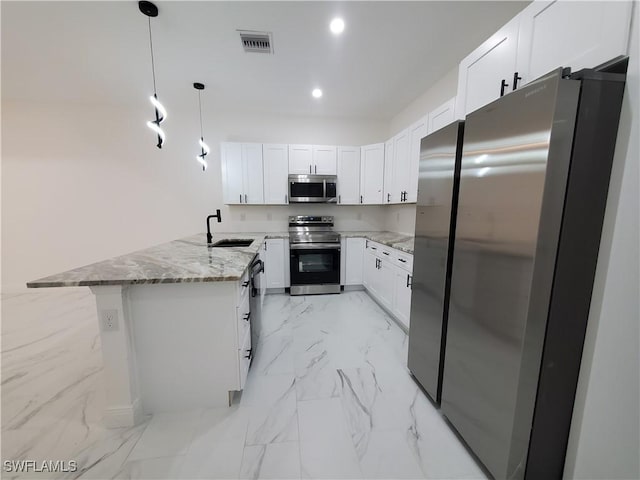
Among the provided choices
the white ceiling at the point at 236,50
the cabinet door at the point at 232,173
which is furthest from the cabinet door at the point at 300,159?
the cabinet door at the point at 232,173

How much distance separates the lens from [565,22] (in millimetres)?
1100

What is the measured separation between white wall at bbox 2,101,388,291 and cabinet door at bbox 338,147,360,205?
0.63 m

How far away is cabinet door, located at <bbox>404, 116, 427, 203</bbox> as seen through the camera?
284 centimetres

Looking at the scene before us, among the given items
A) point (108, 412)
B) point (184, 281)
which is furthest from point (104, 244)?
point (184, 281)

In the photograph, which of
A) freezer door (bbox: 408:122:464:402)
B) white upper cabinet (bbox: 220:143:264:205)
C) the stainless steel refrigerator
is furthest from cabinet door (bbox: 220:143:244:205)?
the stainless steel refrigerator

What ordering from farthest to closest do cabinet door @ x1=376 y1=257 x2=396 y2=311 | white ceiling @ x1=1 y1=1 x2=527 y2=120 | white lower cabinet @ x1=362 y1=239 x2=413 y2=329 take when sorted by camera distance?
cabinet door @ x1=376 y1=257 x2=396 y2=311, white lower cabinet @ x1=362 y1=239 x2=413 y2=329, white ceiling @ x1=1 y1=1 x2=527 y2=120

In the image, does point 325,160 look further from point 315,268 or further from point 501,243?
point 501,243

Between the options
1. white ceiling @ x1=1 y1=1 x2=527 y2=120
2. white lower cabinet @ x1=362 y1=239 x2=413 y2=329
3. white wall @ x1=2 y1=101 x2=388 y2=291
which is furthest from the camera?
white wall @ x1=2 y1=101 x2=388 y2=291

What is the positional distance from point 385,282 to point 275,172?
8.01 feet

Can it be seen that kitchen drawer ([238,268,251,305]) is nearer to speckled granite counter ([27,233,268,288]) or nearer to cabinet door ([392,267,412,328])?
speckled granite counter ([27,233,268,288])

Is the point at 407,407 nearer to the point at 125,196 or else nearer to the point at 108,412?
the point at 108,412

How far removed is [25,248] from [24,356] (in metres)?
2.70

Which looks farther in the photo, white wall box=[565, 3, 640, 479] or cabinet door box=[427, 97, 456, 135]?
cabinet door box=[427, 97, 456, 135]

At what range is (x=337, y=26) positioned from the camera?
208cm
